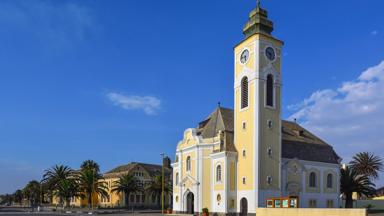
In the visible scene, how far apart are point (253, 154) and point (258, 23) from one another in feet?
53.5

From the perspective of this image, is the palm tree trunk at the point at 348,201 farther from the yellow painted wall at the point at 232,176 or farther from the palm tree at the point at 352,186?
the yellow painted wall at the point at 232,176

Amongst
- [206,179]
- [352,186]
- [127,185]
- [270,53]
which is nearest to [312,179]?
[352,186]

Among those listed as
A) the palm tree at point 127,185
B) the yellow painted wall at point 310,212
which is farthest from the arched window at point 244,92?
the palm tree at point 127,185

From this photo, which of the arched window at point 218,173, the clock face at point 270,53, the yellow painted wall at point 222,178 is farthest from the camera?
the arched window at point 218,173

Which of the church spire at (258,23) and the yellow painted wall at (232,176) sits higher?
the church spire at (258,23)

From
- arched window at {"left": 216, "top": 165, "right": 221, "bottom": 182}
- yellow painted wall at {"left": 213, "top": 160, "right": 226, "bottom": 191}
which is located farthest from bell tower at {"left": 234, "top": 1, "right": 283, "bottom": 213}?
arched window at {"left": 216, "top": 165, "right": 221, "bottom": 182}

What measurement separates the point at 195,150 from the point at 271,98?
1254cm

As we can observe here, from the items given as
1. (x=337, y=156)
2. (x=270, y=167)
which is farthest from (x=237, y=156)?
(x=337, y=156)

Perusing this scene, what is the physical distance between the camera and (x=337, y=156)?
220 ft

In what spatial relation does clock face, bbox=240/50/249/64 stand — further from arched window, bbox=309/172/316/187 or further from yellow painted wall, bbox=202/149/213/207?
arched window, bbox=309/172/316/187

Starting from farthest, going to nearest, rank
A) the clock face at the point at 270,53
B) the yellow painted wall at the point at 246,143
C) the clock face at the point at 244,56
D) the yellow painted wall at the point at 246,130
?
the clock face at the point at 244,56
the clock face at the point at 270,53
the yellow painted wall at the point at 246,130
the yellow painted wall at the point at 246,143

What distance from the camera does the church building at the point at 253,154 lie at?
53.0 meters

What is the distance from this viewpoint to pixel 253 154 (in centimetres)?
5228

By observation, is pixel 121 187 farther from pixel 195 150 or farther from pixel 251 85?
pixel 251 85
